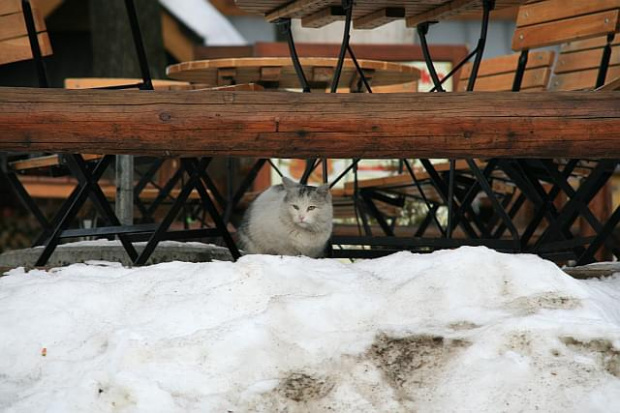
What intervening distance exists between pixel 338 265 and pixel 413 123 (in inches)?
19.2

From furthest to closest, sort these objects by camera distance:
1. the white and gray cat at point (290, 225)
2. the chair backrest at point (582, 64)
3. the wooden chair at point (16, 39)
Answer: the chair backrest at point (582, 64) → the white and gray cat at point (290, 225) → the wooden chair at point (16, 39)

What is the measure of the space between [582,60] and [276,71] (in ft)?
5.44

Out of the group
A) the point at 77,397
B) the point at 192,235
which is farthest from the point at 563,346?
the point at 192,235

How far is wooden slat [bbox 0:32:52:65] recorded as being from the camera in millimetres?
3913

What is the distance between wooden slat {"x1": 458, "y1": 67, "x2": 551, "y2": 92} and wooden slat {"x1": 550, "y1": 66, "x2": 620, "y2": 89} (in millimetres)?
159

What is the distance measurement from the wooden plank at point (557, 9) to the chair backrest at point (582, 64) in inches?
21.7

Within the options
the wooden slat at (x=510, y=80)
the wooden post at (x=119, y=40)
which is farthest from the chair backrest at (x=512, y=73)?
the wooden post at (x=119, y=40)

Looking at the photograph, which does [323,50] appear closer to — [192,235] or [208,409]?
[192,235]

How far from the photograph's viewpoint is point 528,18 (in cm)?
441

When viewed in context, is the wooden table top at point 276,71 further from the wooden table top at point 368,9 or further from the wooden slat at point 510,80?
the wooden slat at point 510,80

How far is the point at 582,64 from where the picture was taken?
15.9 feet

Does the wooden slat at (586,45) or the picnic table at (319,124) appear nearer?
the picnic table at (319,124)

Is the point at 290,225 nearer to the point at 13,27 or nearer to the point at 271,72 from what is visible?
the point at 271,72

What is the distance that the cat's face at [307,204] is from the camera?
4051mm
